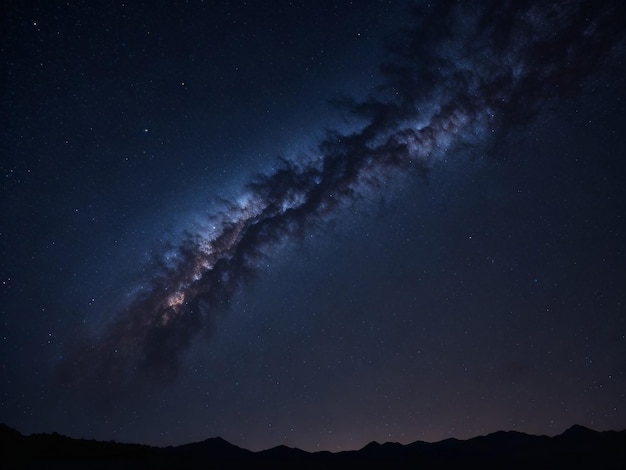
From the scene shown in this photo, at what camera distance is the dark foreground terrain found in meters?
22.7

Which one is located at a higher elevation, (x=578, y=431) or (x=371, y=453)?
(x=371, y=453)

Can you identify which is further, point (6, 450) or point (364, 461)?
point (364, 461)

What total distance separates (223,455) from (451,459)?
17.8 meters

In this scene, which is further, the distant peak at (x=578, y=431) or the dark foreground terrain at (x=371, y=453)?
the distant peak at (x=578, y=431)

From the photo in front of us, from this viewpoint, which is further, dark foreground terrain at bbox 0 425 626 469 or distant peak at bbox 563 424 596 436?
distant peak at bbox 563 424 596 436

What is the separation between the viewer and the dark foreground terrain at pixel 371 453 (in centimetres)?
2266

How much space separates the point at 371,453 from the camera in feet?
113

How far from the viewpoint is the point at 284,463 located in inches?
1228

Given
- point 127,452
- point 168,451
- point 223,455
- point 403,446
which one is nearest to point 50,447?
point 127,452

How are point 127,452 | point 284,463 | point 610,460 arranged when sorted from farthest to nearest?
1. point 284,463
2. point 610,460
3. point 127,452

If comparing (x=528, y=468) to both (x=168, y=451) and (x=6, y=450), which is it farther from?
(x=6, y=450)

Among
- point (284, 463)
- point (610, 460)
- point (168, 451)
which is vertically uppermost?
point (168, 451)

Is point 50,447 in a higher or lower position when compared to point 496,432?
higher

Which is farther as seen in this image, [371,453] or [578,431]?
[371,453]
